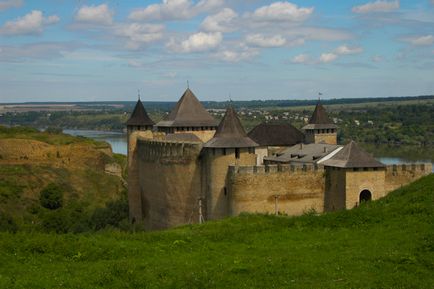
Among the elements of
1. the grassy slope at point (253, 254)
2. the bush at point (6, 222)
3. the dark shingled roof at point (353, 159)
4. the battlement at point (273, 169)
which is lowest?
the bush at point (6, 222)

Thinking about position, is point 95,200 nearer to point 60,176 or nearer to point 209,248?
point 60,176

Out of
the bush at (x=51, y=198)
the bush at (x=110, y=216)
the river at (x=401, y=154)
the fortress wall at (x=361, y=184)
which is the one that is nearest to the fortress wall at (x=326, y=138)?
the fortress wall at (x=361, y=184)

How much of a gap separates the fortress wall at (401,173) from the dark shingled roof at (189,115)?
27.6ft

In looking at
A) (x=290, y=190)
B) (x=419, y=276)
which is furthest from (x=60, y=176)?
(x=419, y=276)

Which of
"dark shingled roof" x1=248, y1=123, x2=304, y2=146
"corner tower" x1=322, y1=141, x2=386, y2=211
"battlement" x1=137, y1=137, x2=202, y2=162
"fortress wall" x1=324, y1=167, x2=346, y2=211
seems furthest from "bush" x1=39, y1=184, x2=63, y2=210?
"corner tower" x1=322, y1=141, x2=386, y2=211

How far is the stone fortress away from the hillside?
1505cm

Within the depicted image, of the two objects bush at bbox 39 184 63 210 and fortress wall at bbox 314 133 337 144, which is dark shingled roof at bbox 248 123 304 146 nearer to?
fortress wall at bbox 314 133 337 144

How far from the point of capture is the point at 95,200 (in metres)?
52.0

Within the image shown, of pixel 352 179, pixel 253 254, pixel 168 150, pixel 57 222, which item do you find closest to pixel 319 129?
pixel 168 150

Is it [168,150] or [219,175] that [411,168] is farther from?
[168,150]

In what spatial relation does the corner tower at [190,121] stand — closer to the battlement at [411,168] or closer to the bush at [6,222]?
the battlement at [411,168]

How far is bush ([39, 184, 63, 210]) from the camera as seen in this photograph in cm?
4725

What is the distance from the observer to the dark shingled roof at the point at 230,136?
22250 mm

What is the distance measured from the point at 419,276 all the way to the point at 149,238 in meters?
5.84
